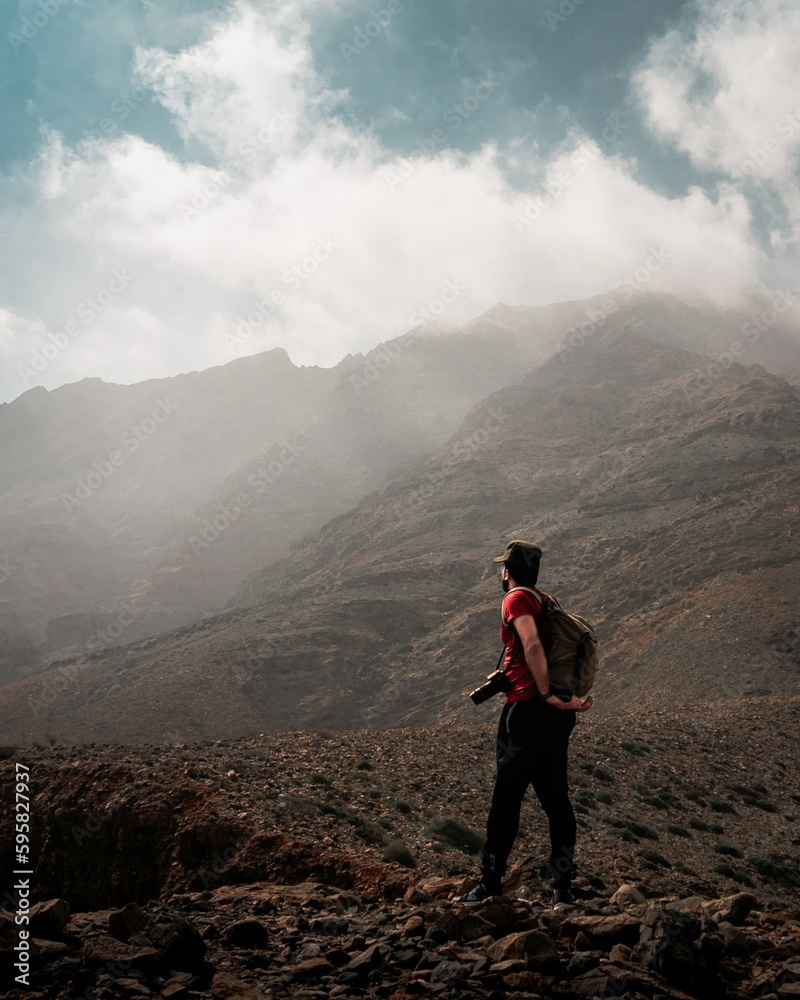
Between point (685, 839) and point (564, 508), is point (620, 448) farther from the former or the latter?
point (685, 839)

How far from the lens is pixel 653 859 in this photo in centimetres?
1285

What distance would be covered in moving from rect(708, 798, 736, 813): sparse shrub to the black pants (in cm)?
1332

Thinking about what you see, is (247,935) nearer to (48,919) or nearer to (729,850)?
(48,919)

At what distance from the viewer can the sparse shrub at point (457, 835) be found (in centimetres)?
1111

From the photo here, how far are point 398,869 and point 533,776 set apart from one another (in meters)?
3.55

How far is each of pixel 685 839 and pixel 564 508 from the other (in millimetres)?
64820

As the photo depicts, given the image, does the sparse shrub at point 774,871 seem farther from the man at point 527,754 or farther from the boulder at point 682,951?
the boulder at point 682,951

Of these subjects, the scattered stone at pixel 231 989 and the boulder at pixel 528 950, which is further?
the boulder at pixel 528 950

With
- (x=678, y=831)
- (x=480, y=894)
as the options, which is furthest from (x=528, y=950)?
(x=678, y=831)

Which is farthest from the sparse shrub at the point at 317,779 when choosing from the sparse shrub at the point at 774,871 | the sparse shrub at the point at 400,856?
the sparse shrub at the point at 774,871

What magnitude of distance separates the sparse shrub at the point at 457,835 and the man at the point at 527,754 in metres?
5.97

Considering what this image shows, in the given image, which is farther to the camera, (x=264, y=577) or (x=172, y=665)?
(x=264, y=577)

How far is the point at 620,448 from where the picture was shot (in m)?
89.1

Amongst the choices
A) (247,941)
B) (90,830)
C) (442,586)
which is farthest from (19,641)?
(247,941)
